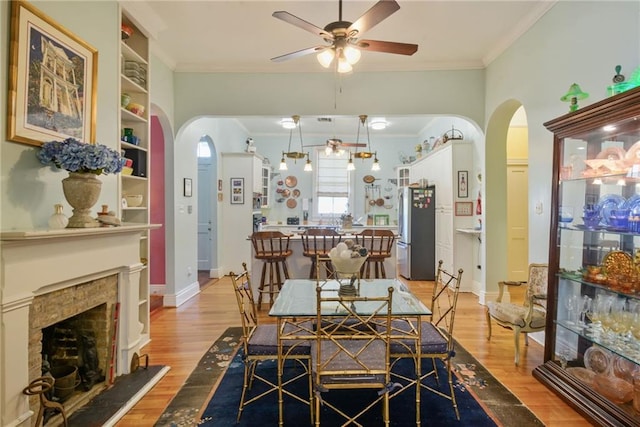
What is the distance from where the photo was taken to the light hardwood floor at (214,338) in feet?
7.52

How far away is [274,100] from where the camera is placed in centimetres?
459

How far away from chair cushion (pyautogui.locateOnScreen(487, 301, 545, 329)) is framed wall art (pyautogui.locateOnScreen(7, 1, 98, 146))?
12.1 feet

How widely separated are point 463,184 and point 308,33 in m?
3.33

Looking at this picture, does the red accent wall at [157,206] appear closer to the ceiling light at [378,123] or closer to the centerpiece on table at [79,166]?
the centerpiece on table at [79,166]

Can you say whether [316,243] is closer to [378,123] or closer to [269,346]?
[269,346]

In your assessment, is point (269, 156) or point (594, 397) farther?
point (269, 156)

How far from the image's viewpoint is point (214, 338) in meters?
3.50

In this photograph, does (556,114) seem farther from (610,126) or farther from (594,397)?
(594,397)

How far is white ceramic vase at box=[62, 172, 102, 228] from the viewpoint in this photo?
2146 millimetres

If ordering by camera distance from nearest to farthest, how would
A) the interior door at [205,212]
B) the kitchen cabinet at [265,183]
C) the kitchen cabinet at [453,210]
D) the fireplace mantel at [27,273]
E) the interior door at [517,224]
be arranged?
the fireplace mantel at [27,273]
the kitchen cabinet at [453,210]
the interior door at [517,224]
the interior door at [205,212]
the kitchen cabinet at [265,183]

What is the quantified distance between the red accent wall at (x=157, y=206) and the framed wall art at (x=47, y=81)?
246 cm

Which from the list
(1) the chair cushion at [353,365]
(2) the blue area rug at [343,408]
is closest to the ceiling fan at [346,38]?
(1) the chair cushion at [353,365]

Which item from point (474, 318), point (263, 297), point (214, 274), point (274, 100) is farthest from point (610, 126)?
point (214, 274)

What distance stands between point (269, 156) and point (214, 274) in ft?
11.1
